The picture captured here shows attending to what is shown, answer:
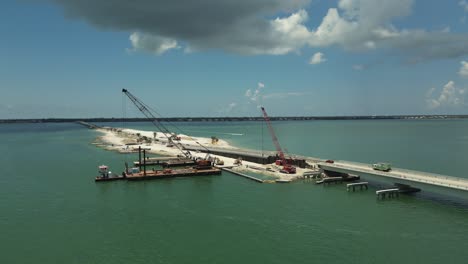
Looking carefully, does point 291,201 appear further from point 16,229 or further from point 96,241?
point 16,229

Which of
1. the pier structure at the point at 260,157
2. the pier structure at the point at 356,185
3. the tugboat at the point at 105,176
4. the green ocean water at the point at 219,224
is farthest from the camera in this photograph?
the pier structure at the point at 260,157

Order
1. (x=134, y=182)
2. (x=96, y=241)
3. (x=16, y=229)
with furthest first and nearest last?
(x=134, y=182) → (x=16, y=229) → (x=96, y=241)

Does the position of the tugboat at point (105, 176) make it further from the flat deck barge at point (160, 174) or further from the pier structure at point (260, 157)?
the pier structure at point (260, 157)

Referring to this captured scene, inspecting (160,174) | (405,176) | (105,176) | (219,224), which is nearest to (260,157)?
(160,174)

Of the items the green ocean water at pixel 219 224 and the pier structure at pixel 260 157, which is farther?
the pier structure at pixel 260 157

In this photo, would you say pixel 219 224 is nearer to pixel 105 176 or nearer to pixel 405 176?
pixel 405 176

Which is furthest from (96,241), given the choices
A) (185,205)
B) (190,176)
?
(190,176)

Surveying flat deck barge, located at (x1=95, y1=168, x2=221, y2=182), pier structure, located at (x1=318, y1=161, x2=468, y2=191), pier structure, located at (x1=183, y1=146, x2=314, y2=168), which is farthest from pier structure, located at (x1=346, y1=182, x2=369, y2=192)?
flat deck barge, located at (x1=95, y1=168, x2=221, y2=182)

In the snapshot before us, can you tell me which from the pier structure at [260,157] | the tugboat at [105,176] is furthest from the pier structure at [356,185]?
the tugboat at [105,176]
